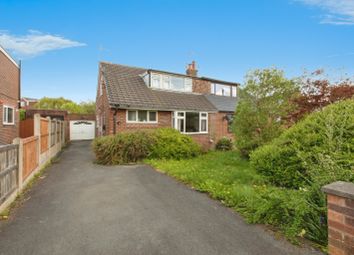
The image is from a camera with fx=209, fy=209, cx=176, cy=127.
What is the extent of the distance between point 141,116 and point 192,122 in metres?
4.19

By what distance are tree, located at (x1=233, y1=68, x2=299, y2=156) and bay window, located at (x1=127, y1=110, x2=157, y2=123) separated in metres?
5.99

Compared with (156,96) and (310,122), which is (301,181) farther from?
(156,96)

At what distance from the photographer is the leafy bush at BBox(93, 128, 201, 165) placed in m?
9.75

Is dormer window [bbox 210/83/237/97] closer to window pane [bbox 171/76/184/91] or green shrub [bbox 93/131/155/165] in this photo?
window pane [bbox 171/76/184/91]

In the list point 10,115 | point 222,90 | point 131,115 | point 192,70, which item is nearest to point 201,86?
point 192,70

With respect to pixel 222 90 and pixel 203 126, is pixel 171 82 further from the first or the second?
pixel 222 90

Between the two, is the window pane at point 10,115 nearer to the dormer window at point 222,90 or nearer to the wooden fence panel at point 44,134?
the wooden fence panel at point 44,134

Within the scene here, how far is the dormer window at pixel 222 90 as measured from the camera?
20.1 meters

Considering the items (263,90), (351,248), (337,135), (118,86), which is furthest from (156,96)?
(351,248)

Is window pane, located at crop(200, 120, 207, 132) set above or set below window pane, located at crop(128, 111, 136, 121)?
below

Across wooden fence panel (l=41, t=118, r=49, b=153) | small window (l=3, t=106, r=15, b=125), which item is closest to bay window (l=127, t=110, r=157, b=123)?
wooden fence panel (l=41, t=118, r=49, b=153)

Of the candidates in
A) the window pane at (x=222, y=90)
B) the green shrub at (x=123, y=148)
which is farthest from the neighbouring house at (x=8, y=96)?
the window pane at (x=222, y=90)

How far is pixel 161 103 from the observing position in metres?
14.5

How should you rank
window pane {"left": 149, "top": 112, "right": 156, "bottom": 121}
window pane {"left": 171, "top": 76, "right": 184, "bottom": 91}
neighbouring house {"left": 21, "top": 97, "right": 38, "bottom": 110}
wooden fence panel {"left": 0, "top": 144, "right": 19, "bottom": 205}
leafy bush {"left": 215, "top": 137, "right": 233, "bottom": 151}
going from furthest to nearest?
neighbouring house {"left": 21, "top": 97, "right": 38, "bottom": 110}, window pane {"left": 171, "top": 76, "right": 184, "bottom": 91}, leafy bush {"left": 215, "top": 137, "right": 233, "bottom": 151}, window pane {"left": 149, "top": 112, "right": 156, "bottom": 121}, wooden fence panel {"left": 0, "top": 144, "right": 19, "bottom": 205}
